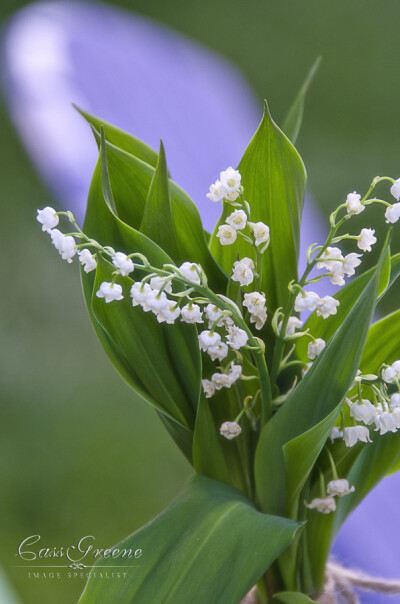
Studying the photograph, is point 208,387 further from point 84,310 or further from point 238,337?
point 84,310

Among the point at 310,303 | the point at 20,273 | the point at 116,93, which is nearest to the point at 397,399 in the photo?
the point at 310,303

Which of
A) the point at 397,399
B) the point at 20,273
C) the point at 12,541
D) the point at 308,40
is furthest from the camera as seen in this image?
the point at 308,40

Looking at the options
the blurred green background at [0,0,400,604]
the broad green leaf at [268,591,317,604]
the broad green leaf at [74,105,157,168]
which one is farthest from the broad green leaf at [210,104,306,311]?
the blurred green background at [0,0,400,604]

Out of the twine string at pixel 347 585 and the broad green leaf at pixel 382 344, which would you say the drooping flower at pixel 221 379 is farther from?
the twine string at pixel 347 585

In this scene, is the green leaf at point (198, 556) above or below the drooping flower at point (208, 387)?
below

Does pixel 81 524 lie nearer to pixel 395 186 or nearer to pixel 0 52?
pixel 395 186

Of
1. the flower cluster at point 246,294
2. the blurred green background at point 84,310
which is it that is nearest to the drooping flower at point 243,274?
the flower cluster at point 246,294
